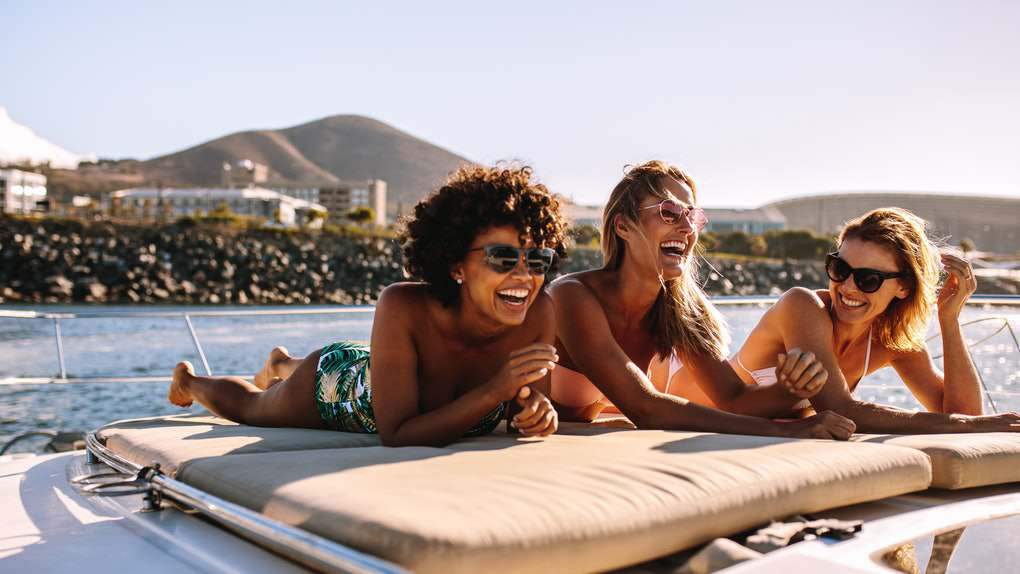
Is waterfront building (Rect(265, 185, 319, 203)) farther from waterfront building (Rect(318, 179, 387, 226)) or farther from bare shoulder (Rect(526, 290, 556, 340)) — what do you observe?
bare shoulder (Rect(526, 290, 556, 340))

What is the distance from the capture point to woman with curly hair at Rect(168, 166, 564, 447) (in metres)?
2.12

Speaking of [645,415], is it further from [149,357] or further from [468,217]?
[149,357]

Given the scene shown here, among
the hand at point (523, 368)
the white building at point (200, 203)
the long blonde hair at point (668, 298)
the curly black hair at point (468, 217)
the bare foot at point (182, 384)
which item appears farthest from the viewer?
the white building at point (200, 203)

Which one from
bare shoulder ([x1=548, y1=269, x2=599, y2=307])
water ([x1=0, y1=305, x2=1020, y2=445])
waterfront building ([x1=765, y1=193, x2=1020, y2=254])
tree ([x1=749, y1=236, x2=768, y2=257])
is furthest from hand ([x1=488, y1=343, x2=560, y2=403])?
waterfront building ([x1=765, y1=193, x2=1020, y2=254])

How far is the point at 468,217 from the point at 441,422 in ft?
1.67

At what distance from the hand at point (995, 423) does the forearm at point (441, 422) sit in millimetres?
1387

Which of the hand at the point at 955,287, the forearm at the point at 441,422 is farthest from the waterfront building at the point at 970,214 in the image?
the forearm at the point at 441,422

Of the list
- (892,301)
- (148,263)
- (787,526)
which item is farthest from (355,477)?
(148,263)

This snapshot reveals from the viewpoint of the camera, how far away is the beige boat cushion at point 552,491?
1.25m

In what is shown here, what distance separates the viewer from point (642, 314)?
2898mm

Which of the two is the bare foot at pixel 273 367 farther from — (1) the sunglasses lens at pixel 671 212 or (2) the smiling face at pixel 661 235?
(1) the sunglasses lens at pixel 671 212

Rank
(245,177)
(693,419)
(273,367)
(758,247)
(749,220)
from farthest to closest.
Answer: (245,177) → (749,220) → (758,247) → (273,367) → (693,419)

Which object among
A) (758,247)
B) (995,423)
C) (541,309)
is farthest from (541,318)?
(758,247)

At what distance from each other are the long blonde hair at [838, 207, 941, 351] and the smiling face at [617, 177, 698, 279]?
519mm
